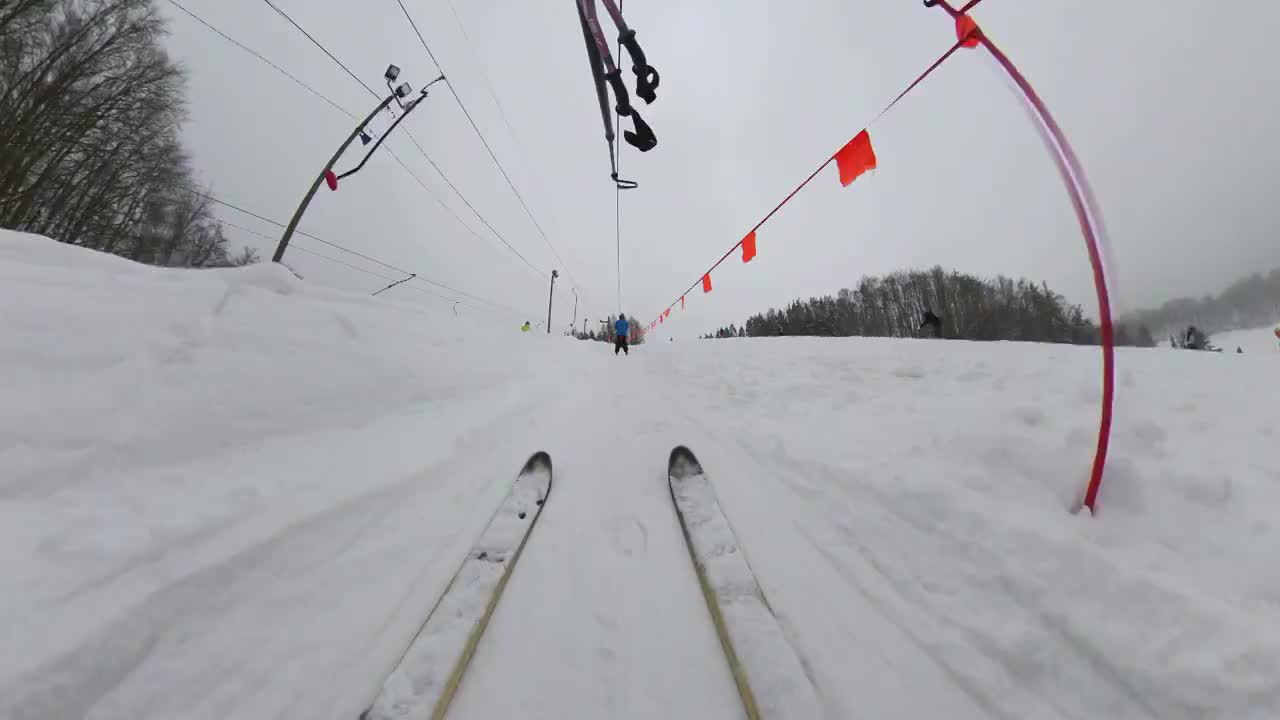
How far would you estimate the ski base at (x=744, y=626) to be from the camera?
1.53m

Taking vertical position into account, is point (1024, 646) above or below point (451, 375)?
below

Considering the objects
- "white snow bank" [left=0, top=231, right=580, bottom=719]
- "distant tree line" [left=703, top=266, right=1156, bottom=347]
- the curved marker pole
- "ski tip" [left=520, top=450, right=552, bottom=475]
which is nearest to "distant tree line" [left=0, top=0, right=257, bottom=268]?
"white snow bank" [left=0, top=231, right=580, bottom=719]

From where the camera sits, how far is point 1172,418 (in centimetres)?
263

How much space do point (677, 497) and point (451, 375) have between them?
13.1 ft

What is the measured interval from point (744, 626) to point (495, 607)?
4.17 ft

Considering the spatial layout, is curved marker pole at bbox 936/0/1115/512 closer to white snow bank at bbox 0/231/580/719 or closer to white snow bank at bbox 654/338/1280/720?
white snow bank at bbox 654/338/1280/720

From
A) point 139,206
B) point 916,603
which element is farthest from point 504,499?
point 139,206

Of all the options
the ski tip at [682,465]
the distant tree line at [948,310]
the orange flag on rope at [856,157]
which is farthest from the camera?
the distant tree line at [948,310]

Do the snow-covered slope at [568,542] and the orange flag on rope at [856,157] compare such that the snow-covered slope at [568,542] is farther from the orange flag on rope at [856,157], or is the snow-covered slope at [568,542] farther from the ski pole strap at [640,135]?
the ski pole strap at [640,135]

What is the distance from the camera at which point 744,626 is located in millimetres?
1820

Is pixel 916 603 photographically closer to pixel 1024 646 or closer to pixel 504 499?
pixel 1024 646

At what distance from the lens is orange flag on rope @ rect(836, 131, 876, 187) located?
17.1 ft

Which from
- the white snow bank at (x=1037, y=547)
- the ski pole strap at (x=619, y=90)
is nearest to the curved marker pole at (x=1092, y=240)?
the white snow bank at (x=1037, y=547)

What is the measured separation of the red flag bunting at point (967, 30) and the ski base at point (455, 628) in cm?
424
